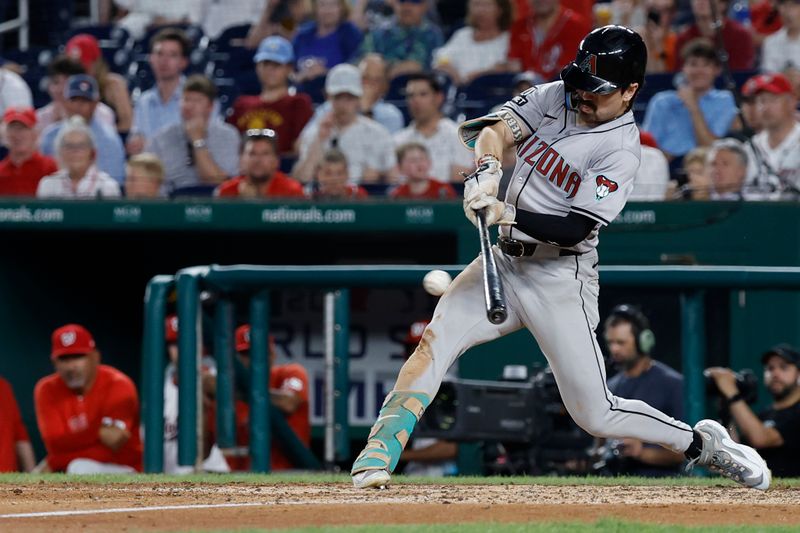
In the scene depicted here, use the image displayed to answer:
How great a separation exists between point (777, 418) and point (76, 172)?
13.2ft

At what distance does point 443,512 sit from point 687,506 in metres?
0.81

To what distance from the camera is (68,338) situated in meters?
7.16

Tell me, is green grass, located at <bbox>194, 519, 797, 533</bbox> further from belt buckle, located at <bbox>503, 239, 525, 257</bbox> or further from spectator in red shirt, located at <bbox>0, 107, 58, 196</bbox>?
spectator in red shirt, located at <bbox>0, 107, 58, 196</bbox>

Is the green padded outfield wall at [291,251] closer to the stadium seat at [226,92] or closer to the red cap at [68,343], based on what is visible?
the red cap at [68,343]

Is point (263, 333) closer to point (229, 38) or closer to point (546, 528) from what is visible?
point (546, 528)

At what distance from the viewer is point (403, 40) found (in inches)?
389

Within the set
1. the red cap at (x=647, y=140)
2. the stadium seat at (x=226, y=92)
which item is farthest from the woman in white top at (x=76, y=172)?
the red cap at (x=647, y=140)

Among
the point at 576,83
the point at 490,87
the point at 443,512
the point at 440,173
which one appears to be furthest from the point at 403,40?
the point at 443,512

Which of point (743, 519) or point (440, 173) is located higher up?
point (440, 173)

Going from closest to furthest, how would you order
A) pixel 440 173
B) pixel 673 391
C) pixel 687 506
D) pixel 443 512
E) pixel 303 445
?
1. pixel 443 512
2. pixel 687 506
3. pixel 673 391
4. pixel 303 445
5. pixel 440 173

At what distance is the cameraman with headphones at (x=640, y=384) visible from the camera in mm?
6383

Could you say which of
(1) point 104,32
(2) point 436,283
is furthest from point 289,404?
(1) point 104,32

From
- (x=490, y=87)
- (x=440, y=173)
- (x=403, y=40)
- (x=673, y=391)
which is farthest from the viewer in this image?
(x=403, y=40)

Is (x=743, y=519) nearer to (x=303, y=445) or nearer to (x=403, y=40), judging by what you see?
(x=303, y=445)
